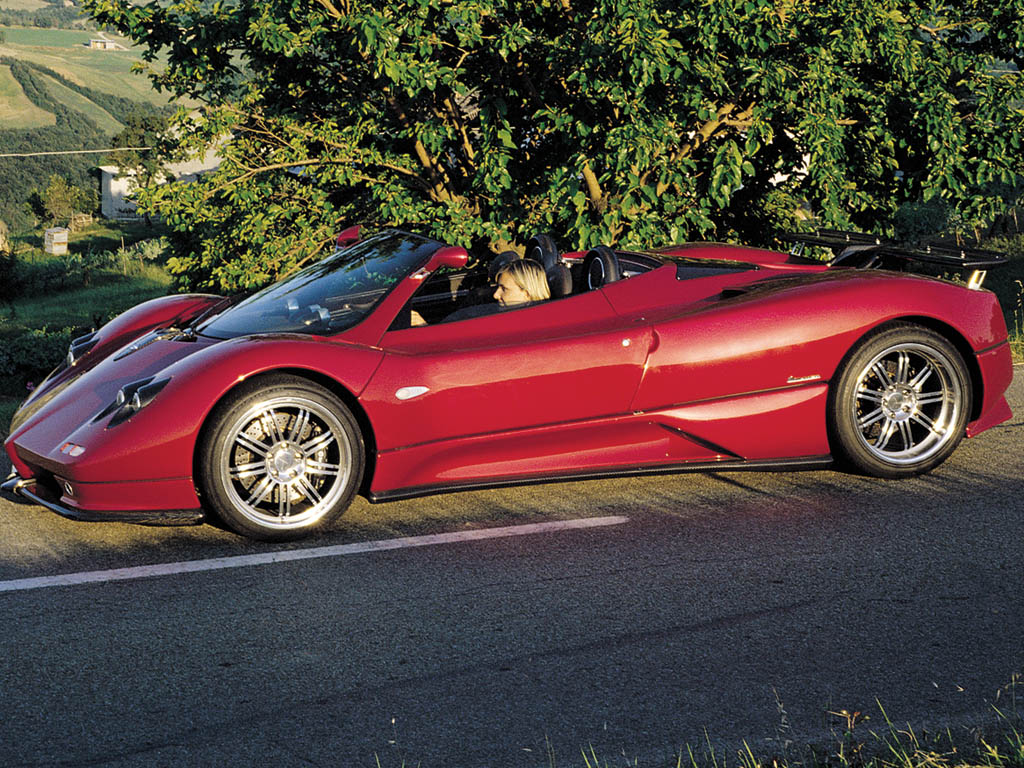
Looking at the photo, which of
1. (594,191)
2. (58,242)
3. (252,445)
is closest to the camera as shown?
(252,445)

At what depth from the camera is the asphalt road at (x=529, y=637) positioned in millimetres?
3420

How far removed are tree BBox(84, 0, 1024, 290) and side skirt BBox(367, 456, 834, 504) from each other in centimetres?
396

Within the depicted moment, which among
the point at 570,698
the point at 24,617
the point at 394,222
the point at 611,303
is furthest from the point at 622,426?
the point at 394,222

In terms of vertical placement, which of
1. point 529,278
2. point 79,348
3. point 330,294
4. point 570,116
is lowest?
point 79,348

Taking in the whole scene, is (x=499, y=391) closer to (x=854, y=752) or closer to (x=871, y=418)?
(x=871, y=418)

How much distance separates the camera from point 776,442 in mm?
5887

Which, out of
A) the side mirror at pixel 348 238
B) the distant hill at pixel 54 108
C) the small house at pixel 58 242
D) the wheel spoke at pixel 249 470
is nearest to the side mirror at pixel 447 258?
the wheel spoke at pixel 249 470

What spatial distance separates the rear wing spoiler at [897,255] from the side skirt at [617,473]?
4.36 ft

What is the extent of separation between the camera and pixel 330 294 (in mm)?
5984

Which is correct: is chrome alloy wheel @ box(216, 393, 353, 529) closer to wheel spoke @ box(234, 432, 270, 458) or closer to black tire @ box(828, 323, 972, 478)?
wheel spoke @ box(234, 432, 270, 458)

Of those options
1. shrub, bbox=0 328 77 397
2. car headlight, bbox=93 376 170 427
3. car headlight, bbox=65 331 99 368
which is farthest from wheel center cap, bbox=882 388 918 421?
shrub, bbox=0 328 77 397

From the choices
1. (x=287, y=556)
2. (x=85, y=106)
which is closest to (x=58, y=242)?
(x=85, y=106)

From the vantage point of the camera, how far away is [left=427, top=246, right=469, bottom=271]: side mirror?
5836 mm

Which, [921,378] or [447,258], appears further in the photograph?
[921,378]
